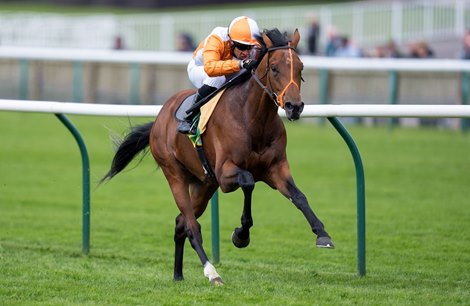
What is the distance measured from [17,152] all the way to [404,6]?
11.5 m

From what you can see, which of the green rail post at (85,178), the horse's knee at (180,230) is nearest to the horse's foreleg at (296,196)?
the horse's knee at (180,230)

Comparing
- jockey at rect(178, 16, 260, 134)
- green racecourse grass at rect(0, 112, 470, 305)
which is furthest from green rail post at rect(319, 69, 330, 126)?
jockey at rect(178, 16, 260, 134)

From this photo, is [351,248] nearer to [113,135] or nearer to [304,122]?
[113,135]

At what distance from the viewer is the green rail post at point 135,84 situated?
64.5ft

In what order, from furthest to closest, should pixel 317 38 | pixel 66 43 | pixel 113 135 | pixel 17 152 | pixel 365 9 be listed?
pixel 66 43
pixel 365 9
pixel 317 38
pixel 17 152
pixel 113 135

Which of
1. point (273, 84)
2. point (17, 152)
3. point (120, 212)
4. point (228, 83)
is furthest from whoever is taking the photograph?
point (17, 152)

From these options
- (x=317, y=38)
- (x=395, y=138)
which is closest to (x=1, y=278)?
(x=395, y=138)

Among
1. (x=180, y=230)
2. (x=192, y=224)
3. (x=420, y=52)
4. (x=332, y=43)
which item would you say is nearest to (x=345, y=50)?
(x=332, y=43)

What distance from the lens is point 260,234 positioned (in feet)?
30.9

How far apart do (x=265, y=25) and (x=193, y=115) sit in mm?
18674

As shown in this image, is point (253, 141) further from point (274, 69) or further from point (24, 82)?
point (24, 82)

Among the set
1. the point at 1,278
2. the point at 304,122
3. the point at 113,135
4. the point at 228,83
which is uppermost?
the point at 228,83

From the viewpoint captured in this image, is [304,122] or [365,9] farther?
[365,9]

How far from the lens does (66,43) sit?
26.3 m
